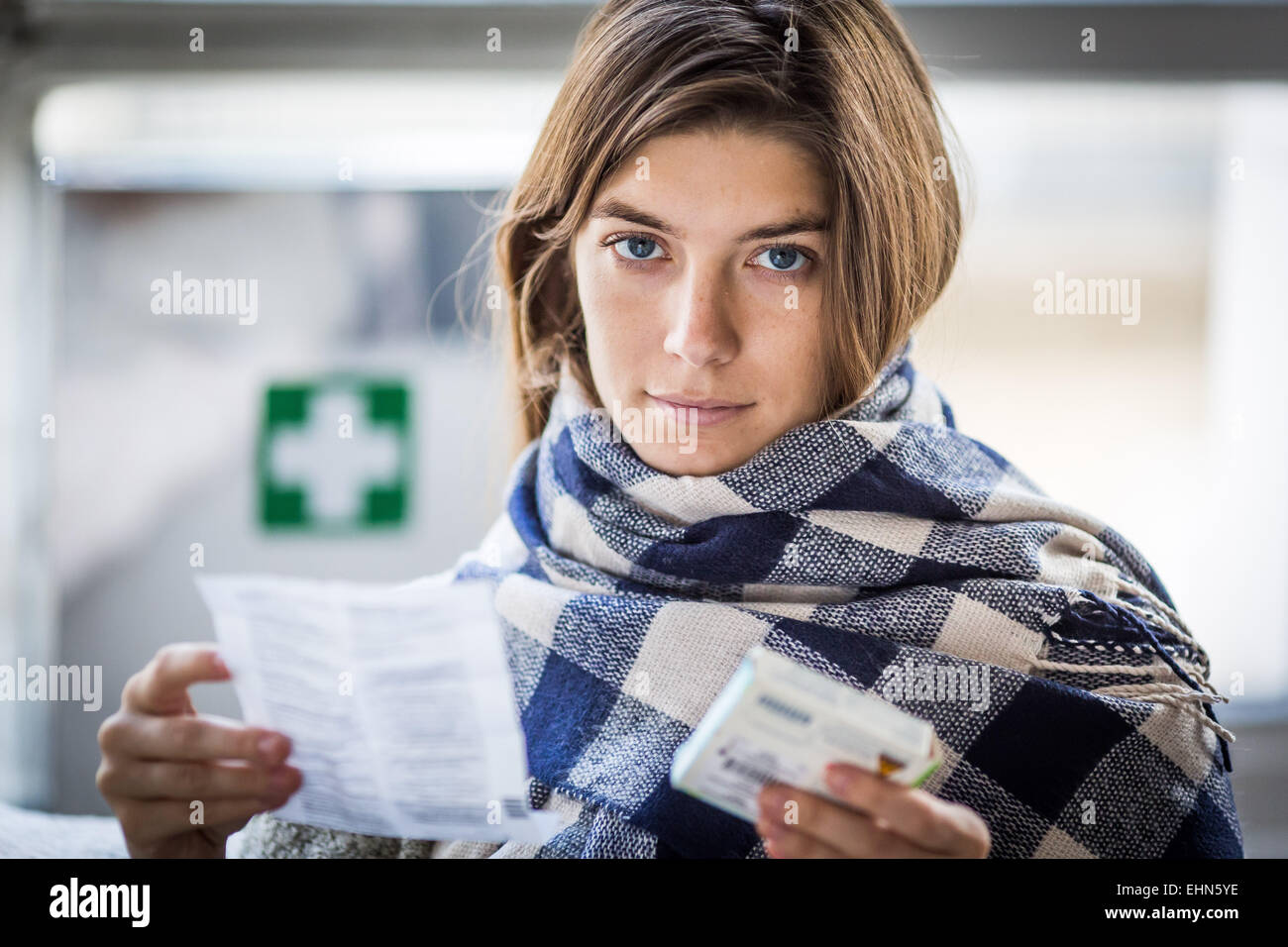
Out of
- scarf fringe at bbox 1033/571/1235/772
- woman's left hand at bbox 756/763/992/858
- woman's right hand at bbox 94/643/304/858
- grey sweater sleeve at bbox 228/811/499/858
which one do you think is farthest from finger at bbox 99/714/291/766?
scarf fringe at bbox 1033/571/1235/772

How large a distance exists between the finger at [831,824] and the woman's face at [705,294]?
363 millimetres

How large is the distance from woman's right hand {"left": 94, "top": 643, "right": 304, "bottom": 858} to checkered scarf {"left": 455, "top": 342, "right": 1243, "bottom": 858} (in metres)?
0.24

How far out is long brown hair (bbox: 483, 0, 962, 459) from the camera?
847 millimetres

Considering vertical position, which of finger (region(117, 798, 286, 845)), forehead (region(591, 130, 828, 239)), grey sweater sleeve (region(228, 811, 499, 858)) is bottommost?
grey sweater sleeve (region(228, 811, 499, 858))

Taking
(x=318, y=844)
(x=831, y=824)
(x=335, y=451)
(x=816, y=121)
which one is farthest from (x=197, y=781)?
(x=335, y=451)

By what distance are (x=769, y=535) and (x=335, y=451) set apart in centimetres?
120

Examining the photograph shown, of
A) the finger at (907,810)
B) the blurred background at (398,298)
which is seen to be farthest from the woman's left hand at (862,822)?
the blurred background at (398,298)

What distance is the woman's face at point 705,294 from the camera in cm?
82

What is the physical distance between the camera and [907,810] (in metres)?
0.62

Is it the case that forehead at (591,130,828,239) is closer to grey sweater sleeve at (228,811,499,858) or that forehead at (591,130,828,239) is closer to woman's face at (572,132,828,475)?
woman's face at (572,132,828,475)

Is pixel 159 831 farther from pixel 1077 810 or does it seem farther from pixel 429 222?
pixel 429 222

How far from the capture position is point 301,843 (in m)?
0.94
